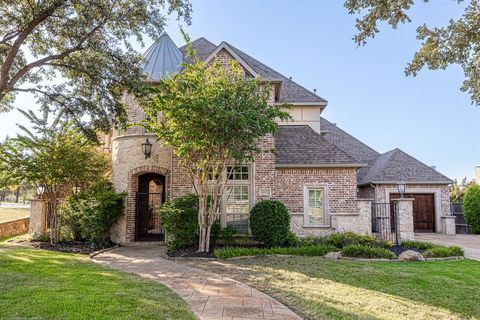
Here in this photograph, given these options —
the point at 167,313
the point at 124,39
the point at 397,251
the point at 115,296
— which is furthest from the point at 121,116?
the point at 397,251

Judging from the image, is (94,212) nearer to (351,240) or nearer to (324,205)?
(324,205)

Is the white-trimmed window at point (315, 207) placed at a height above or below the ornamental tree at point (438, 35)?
below

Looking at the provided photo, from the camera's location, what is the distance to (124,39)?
9.82m

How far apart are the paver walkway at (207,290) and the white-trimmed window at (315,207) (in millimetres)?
5845

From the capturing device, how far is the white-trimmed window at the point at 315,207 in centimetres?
1250

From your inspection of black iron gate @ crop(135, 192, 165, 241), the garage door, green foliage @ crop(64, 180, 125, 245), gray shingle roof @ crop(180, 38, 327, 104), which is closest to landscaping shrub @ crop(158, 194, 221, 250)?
black iron gate @ crop(135, 192, 165, 241)

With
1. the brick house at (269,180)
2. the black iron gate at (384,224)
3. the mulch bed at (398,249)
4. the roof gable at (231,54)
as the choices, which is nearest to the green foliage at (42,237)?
the brick house at (269,180)

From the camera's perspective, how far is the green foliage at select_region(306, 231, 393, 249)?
10.5m

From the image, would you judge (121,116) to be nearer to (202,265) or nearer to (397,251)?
(202,265)

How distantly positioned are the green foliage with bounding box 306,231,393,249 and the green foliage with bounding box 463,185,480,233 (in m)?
9.57

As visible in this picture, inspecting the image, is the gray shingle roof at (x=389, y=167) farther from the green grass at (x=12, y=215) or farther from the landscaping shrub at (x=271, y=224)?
the green grass at (x=12, y=215)

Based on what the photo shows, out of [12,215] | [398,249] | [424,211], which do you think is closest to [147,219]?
[398,249]

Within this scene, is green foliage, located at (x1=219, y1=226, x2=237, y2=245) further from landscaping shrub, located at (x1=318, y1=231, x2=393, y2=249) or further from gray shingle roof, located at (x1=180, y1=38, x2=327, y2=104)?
Result: gray shingle roof, located at (x1=180, y1=38, x2=327, y2=104)

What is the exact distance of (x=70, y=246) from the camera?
36.5ft
